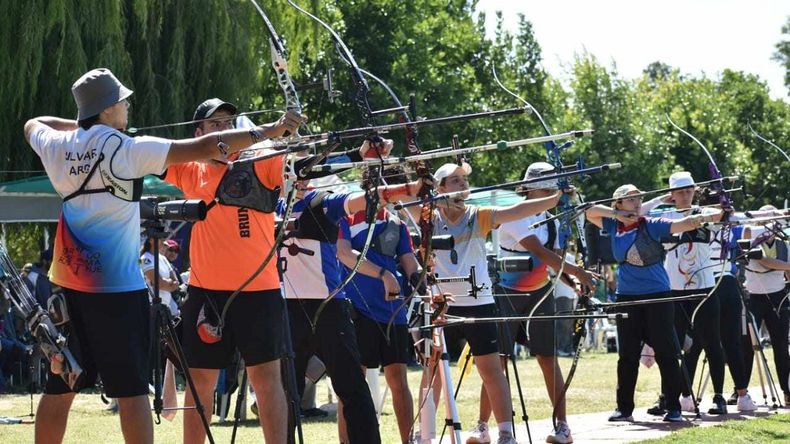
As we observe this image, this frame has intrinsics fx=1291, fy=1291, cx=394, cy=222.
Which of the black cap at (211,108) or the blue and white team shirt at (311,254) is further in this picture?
the blue and white team shirt at (311,254)

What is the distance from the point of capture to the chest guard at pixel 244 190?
6.48 meters

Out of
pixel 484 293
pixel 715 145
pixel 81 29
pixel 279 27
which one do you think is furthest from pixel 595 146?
pixel 484 293

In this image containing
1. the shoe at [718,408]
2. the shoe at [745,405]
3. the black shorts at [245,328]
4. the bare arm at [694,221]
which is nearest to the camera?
the black shorts at [245,328]

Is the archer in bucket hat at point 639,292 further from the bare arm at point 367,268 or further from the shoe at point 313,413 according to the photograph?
the bare arm at point 367,268

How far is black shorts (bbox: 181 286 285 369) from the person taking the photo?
21.4 ft

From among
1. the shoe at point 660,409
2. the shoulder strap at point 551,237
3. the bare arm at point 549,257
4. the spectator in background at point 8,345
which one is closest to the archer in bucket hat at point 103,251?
the bare arm at point 549,257

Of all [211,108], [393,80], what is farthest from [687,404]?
[393,80]

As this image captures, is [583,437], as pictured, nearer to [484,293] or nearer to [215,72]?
[484,293]

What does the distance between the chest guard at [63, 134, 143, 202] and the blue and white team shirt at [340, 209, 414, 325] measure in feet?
7.95

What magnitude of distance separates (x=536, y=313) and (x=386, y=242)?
1998 millimetres

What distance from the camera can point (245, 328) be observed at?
6535 millimetres

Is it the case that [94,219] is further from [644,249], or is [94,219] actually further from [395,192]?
[644,249]

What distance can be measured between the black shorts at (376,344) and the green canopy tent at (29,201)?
24.2 feet

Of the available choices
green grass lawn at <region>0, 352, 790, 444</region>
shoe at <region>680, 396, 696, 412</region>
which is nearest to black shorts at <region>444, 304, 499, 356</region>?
green grass lawn at <region>0, 352, 790, 444</region>
